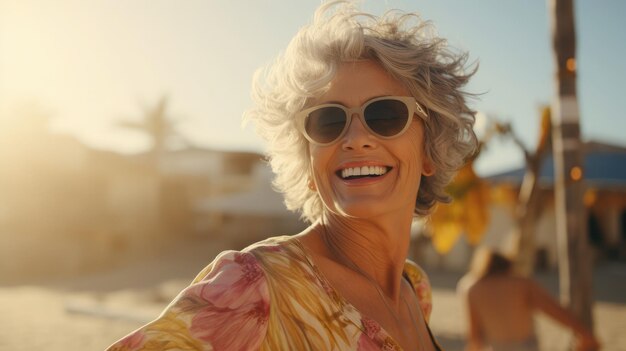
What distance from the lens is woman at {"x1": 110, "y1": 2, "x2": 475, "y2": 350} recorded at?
54.3 inches

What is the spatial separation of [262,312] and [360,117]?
28.8 inches

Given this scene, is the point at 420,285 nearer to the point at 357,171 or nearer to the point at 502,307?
the point at 357,171

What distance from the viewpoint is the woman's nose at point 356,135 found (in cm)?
174

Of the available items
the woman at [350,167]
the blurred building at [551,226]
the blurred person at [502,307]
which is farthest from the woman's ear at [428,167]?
the blurred building at [551,226]

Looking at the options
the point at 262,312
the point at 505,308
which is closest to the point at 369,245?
the point at 262,312

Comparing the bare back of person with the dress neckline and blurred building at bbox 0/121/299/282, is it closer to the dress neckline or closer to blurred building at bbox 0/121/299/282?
the dress neckline

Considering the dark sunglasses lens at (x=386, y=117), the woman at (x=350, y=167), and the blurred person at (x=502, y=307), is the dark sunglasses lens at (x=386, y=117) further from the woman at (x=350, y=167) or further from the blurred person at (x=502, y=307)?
the blurred person at (x=502, y=307)

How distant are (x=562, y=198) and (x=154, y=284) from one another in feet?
48.6

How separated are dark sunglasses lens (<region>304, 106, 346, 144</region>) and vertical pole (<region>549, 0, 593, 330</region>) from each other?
3.33 metres

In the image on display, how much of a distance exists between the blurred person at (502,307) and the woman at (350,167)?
264 centimetres

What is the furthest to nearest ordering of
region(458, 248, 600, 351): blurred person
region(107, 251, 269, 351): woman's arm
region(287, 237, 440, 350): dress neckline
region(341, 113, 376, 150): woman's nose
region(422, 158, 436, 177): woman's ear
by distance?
region(458, 248, 600, 351): blurred person → region(422, 158, 436, 177): woman's ear → region(341, 113, 376, 150): woman's nose → region(287, 237, 440, 350): dress neckline → region(107, 251, 269, 351): woman's arm

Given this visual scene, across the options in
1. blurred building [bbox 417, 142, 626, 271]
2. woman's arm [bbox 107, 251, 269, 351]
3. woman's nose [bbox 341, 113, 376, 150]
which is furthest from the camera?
blurred building [bbox 417, 142, 626, 271]

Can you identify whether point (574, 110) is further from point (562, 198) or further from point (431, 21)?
point (431, 21)

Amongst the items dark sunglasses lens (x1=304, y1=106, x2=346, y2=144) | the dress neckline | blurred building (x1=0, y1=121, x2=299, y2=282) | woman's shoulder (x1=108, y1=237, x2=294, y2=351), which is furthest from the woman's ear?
blurred building (x1=0, y1=121, x2=299, y2=282)
